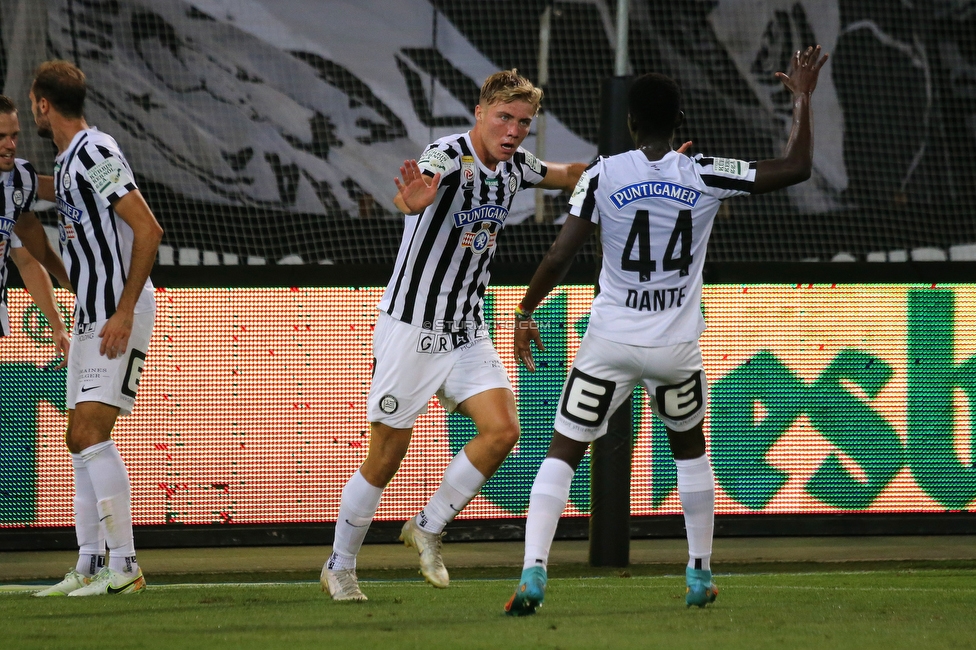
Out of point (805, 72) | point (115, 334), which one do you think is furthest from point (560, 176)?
point (115, 334)

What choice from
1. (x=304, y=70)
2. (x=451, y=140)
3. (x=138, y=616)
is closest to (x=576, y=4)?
(x=304, y=70)

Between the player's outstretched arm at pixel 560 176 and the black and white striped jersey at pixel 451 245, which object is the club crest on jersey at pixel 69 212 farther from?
the player's outstretched arm at pixel 560 176

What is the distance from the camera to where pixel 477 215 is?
446 cm

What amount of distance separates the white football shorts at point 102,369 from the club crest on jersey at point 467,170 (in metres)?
1.43

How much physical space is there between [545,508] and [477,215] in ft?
3.86

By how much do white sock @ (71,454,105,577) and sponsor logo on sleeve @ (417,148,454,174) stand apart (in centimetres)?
195

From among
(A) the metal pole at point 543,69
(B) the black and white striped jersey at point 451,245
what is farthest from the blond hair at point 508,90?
(A) the metal pole at point 543,69

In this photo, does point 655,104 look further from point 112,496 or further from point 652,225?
point 112,496

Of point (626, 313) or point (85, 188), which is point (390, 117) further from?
point (626, 313)

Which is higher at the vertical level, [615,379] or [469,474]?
[615,379]

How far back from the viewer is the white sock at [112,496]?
15.3ft

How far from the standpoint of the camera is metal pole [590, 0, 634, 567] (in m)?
6.27

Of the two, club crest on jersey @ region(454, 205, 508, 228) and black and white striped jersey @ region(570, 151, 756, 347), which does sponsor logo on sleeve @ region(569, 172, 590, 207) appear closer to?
black and white striped jersey @ region(570, 151, 756, 347)

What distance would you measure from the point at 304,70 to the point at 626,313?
970 centimetres
